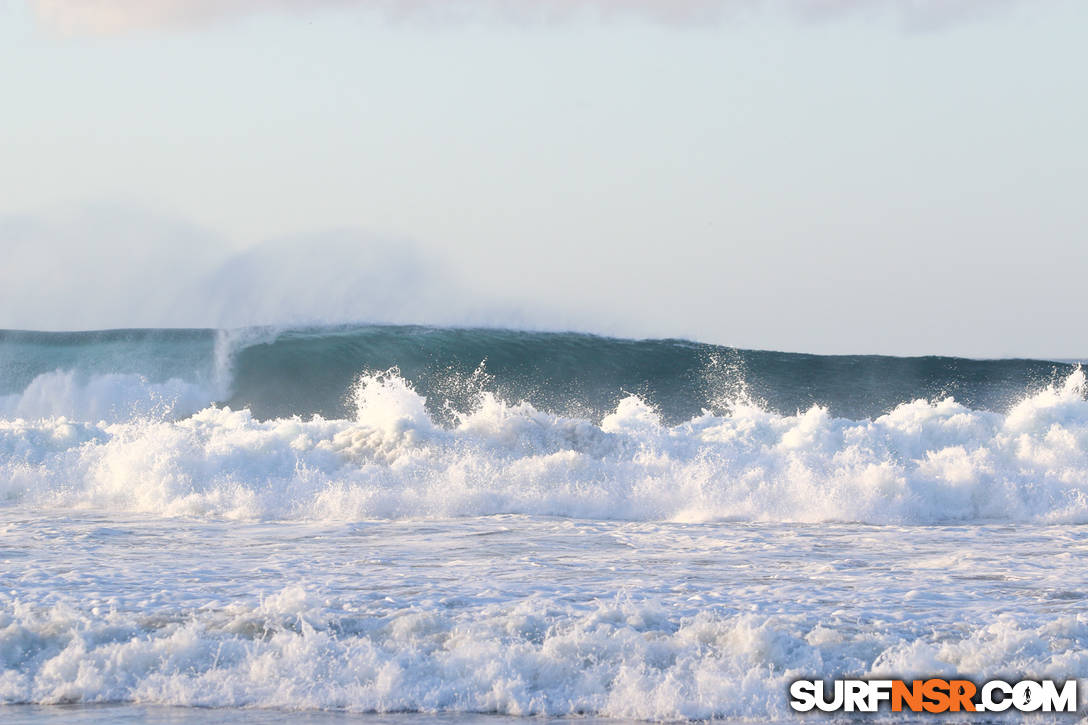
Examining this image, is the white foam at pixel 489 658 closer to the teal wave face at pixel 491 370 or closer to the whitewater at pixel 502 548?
the whitewater at pixel 502 548

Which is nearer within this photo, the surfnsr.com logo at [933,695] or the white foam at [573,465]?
the surfnsr.com logo at [933,695]

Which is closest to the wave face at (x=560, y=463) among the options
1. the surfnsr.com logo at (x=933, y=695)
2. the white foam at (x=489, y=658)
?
the white foam at (x=489, y=658)

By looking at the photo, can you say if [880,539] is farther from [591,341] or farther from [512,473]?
[591,341]

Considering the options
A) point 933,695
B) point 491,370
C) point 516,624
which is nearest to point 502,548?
point 516,624

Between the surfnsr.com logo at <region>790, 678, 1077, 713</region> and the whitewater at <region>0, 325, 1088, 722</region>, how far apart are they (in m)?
0.11

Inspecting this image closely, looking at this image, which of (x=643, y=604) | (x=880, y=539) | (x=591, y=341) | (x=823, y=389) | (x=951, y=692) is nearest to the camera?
(x=951, y=692)

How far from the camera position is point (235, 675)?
6250 millimetres

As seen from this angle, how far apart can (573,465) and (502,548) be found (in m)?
3.59

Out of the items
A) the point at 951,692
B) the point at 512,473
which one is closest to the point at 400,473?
the point at 512,473

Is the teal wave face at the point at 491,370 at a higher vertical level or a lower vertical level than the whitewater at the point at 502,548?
higher

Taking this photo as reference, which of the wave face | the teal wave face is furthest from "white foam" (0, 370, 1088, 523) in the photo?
the teal wave face

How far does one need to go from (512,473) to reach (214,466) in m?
3.44

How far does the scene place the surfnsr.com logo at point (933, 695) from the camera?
580cm

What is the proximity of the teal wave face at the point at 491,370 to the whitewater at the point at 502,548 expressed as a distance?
5.2 inches
